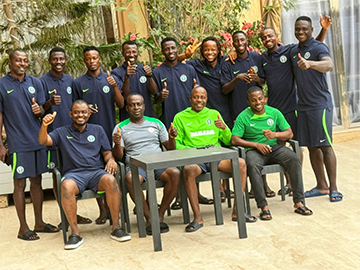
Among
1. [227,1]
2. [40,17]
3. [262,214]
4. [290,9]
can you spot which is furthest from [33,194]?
[290,9]

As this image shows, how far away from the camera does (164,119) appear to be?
5.61 metres

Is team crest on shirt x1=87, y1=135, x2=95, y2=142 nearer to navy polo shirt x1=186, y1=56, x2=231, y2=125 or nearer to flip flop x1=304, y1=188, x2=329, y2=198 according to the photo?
navy polo shirt x1=186, y1=56, x2=231, y2=125

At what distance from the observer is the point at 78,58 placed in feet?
23.2

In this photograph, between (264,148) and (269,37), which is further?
(269,37)

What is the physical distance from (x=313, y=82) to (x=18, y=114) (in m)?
2.64

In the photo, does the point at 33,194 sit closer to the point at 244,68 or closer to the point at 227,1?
the point at 244,68

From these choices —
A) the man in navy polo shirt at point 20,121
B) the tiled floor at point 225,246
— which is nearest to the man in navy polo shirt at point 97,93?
the man in navy polo shirt at point 20,121

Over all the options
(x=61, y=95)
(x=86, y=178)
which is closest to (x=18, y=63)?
(x=61, y=95)

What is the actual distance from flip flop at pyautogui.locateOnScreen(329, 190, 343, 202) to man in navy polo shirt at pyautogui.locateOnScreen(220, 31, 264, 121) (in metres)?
1.15

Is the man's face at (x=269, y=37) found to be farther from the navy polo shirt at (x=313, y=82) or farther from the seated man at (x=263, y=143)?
the seated man at (x=263, y=143)

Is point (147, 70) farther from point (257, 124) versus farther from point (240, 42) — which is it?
point (257, 124)

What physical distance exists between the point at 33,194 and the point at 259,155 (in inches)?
78.7

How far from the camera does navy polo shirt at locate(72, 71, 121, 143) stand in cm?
523

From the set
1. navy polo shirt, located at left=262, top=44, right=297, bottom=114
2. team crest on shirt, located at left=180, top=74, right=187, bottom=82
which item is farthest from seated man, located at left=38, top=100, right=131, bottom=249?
navy polo shirt, located at left=262, top=44, right=297, bottom=114
